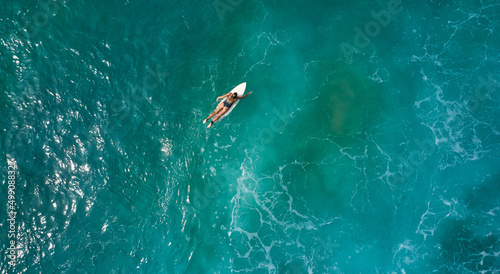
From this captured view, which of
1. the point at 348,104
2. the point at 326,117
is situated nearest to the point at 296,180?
the point at 326,117

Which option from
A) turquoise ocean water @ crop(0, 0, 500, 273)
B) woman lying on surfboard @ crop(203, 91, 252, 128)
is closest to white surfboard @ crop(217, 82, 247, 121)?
woman lying on surfboard @ crop(203, 91, 252, 128)

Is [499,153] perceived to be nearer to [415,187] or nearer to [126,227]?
[415,187]

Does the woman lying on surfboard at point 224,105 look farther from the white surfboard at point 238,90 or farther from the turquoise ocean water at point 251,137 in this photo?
the turquoise ocean water at point 251,137

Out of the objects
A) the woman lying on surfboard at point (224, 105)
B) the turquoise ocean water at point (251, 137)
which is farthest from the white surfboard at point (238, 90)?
the turquoise ocean water at point (251, 137)

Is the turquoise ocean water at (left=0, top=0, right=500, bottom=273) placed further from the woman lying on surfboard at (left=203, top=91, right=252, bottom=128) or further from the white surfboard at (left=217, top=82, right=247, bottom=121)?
the woman lying on surfboard at (left=203, top=91, right=252, bottom=128)

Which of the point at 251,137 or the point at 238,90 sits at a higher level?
the point at 238,90

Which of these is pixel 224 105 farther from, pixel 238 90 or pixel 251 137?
pixel 251 137

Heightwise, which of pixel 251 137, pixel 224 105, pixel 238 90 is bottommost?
pixel 251 137

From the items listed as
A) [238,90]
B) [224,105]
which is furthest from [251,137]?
[238,90]
